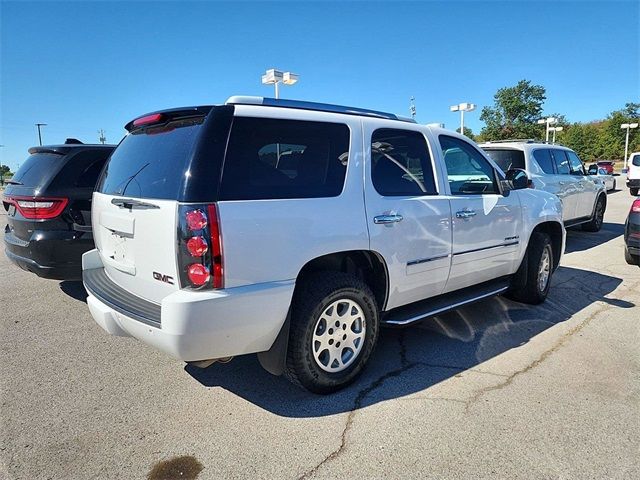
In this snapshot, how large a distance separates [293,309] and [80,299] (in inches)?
144

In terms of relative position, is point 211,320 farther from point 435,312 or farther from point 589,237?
point 589,237

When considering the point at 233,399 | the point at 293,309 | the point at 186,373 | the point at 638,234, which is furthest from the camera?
the point at 638,234

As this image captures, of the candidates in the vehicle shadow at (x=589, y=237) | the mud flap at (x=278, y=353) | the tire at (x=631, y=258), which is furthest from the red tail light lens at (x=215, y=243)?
the vehicle shadow at (x=589, y=237)

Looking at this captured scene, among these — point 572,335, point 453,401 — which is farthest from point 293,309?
point 572,335

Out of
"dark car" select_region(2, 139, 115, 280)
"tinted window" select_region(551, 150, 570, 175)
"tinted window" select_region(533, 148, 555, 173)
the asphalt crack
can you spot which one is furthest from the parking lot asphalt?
"tinted window" select_region(551, 150, 570, 175)

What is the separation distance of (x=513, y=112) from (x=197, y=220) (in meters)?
62.0

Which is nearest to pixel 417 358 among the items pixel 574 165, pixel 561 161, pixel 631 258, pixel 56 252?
pixel 56 252

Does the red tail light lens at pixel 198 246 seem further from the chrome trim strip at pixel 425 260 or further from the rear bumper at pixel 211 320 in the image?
the chrome trim strip at pixel 425 260

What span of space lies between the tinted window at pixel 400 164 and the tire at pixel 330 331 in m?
0.80

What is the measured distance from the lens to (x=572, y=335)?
164 inches

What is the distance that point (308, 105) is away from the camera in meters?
3.16

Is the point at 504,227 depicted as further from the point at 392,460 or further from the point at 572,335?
the point at 392,460

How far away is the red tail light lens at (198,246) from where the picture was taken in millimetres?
2430

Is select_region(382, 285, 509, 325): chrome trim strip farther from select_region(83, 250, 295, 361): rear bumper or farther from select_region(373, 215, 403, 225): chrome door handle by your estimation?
select_region(83, 250, 295, 361): rear bumper
